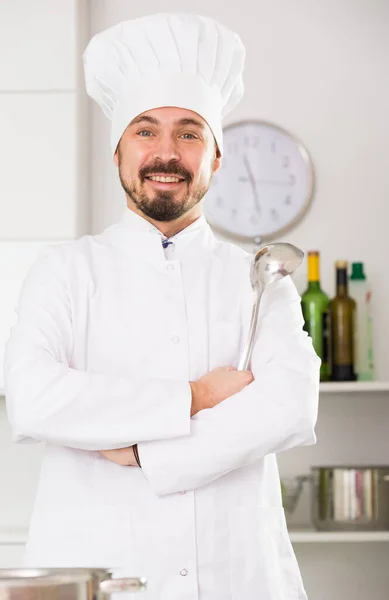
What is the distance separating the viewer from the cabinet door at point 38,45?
2875 millimetres

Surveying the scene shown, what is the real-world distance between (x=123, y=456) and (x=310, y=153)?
1.82 metres

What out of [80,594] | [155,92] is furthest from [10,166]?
[80,594]

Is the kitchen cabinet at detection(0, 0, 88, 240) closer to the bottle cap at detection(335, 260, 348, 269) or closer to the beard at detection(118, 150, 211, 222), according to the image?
the bottle cap at detection(335, 260, 348, 269)

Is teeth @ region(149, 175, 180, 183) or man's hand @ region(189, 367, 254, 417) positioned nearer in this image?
man's hand @ region(189, 367, 254, 417)

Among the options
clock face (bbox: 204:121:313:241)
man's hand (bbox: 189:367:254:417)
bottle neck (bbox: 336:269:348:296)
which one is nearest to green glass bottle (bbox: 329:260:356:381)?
bottle neck (bbox: 336:269:348:296)

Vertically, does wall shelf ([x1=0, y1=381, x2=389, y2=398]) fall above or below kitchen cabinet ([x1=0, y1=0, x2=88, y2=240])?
below

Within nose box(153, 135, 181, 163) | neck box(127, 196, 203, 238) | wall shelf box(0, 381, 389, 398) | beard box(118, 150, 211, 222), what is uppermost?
nose box(153, 135, 181, 163)

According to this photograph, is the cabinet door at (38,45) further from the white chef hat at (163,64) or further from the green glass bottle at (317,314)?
the white chef hat at (163,64)

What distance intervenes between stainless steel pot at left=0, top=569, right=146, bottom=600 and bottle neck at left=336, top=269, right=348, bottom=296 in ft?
7.17

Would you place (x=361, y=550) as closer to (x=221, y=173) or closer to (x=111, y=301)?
(x=221, y=173)

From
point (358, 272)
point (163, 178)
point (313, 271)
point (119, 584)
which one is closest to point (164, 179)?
point (163, 178)

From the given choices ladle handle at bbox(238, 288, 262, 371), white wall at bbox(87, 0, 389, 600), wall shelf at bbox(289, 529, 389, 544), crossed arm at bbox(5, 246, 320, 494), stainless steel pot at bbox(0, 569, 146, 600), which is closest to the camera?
stainless steel pot at bbox(0, 569, 146, 600)

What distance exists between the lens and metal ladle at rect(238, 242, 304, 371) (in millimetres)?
1602

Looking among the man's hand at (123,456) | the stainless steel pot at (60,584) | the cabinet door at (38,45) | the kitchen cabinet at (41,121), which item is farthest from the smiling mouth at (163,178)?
the cabinet door at (38,45)
